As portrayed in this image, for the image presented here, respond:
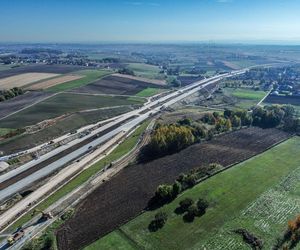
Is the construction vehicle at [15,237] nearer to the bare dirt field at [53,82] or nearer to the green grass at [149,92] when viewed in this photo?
the green grass at [149,92]

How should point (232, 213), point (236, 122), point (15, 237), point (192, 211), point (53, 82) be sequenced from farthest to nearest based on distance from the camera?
point (53, 82) < point (236, 122) < point (232, 213) < point (192, 211) < point (15, 237)

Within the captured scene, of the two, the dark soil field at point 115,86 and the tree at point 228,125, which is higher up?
the tree at point 228,125

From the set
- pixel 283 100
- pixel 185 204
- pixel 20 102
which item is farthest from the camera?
pixel 283 100

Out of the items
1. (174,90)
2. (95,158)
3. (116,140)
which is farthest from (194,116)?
(174,90)

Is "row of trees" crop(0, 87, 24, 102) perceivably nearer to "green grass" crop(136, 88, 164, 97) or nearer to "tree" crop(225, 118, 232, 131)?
"green grass" crop(136, 88, 164, 97)

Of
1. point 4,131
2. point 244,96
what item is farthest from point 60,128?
point 244,96

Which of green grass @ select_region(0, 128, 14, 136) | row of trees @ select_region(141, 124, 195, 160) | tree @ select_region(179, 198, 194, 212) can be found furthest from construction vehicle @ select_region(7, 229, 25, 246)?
green grass @ select_region(0, 128, 14, 136)

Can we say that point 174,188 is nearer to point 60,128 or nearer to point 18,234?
point 18,234

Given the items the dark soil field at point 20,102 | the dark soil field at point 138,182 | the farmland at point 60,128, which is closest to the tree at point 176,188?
the dark soil field at point 138,182
